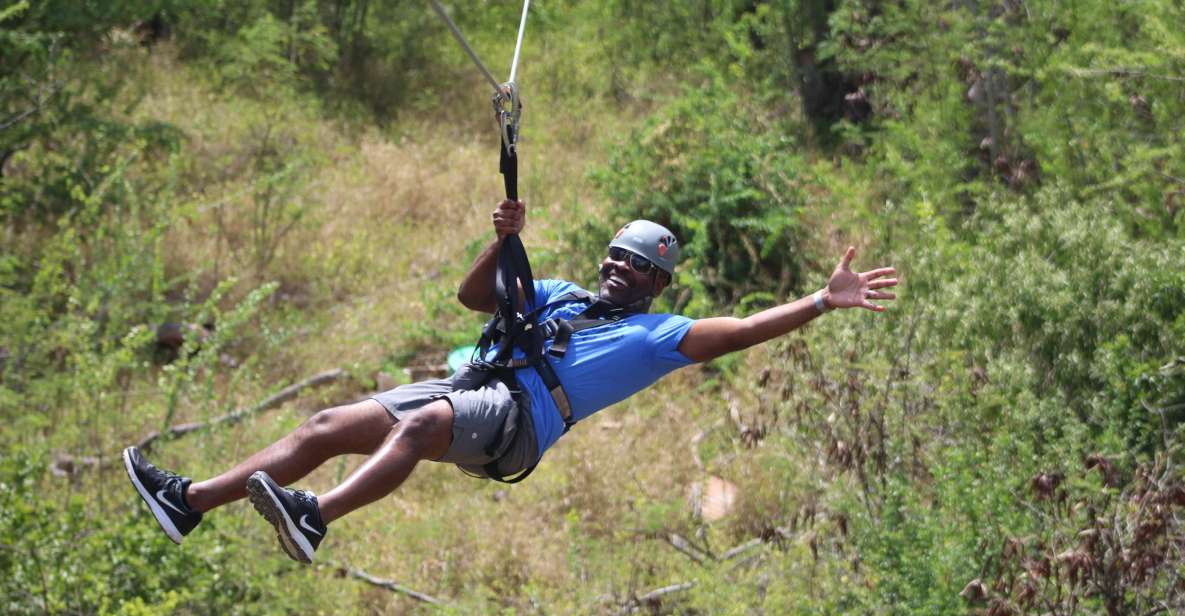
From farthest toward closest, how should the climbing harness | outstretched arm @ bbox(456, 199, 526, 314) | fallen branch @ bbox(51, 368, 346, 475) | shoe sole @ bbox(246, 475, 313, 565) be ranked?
fallen branch @ bbox(51, 368, 346, 475), outstretched arm @ bbox(456, 199, 526, 314), the climbing harness, shoe sole @ bbox(246, 475, 313, 565)

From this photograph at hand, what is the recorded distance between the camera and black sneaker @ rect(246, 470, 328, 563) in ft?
16.1

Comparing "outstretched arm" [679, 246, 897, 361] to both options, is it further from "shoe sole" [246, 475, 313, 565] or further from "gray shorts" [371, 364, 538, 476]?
"shoe sole" [246, 475, 313, 565]

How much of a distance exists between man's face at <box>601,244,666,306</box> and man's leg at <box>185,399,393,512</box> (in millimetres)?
1122

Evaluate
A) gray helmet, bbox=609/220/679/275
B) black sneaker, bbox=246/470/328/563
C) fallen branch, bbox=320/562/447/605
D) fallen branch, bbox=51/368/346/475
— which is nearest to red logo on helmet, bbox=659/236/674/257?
gray helmet, bbox=609/220/679/275

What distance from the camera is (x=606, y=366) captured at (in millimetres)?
5816

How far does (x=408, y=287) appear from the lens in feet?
41.9

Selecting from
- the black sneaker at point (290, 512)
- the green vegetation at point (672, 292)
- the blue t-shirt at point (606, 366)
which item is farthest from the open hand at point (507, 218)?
the green vegetation at point (672, 292)

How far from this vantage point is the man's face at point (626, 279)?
239 inches

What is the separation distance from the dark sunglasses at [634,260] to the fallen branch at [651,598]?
9.79 ft

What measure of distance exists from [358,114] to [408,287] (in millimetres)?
3545

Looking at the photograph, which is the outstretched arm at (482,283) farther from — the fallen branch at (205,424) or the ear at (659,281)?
the fallen branch at (205,424)

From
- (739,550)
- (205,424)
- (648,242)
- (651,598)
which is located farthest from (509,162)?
(205,424)

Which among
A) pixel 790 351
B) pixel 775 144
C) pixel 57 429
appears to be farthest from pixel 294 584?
pixel 775 144

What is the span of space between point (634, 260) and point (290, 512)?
1.81 metres
